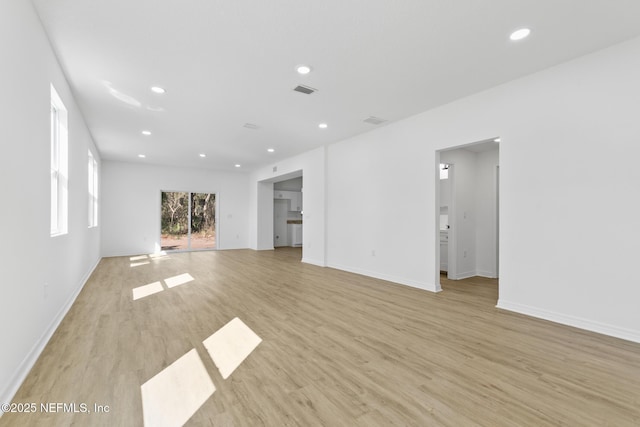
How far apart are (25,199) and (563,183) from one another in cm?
495

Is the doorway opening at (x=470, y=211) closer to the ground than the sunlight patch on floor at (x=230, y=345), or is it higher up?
higher up

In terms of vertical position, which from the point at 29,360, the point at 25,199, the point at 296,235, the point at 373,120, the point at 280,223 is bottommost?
the point at 29,360

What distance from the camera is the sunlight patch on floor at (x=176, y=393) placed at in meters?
1.62

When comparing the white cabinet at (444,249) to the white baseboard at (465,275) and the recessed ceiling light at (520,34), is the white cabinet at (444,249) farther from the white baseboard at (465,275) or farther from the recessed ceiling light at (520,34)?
the recessed ceiling light at (520,34)

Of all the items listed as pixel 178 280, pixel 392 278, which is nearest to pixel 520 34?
pixel 392 278

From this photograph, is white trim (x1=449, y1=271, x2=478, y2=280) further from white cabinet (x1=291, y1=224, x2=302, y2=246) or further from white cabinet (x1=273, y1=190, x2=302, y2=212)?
white cabinet (x1=273, y1=190, x2=302, y2=212)

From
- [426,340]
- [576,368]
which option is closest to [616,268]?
[576,368]

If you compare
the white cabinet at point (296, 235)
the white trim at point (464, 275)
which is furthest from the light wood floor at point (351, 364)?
the white cabinet at point (296, 235)

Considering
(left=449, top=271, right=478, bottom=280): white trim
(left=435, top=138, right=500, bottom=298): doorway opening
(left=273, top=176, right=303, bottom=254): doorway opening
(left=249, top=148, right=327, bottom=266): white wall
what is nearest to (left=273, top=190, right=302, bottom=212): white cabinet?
(left=273, top=176, right=303, bottom=254): doorway opening

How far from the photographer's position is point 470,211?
19.4ft

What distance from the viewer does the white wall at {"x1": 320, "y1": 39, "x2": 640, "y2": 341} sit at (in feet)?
9.19

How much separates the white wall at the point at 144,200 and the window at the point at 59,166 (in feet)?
19.6

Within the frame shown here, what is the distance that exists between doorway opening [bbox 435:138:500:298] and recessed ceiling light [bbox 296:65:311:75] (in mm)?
Answer: 3331

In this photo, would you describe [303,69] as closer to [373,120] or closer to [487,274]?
[373,120]
